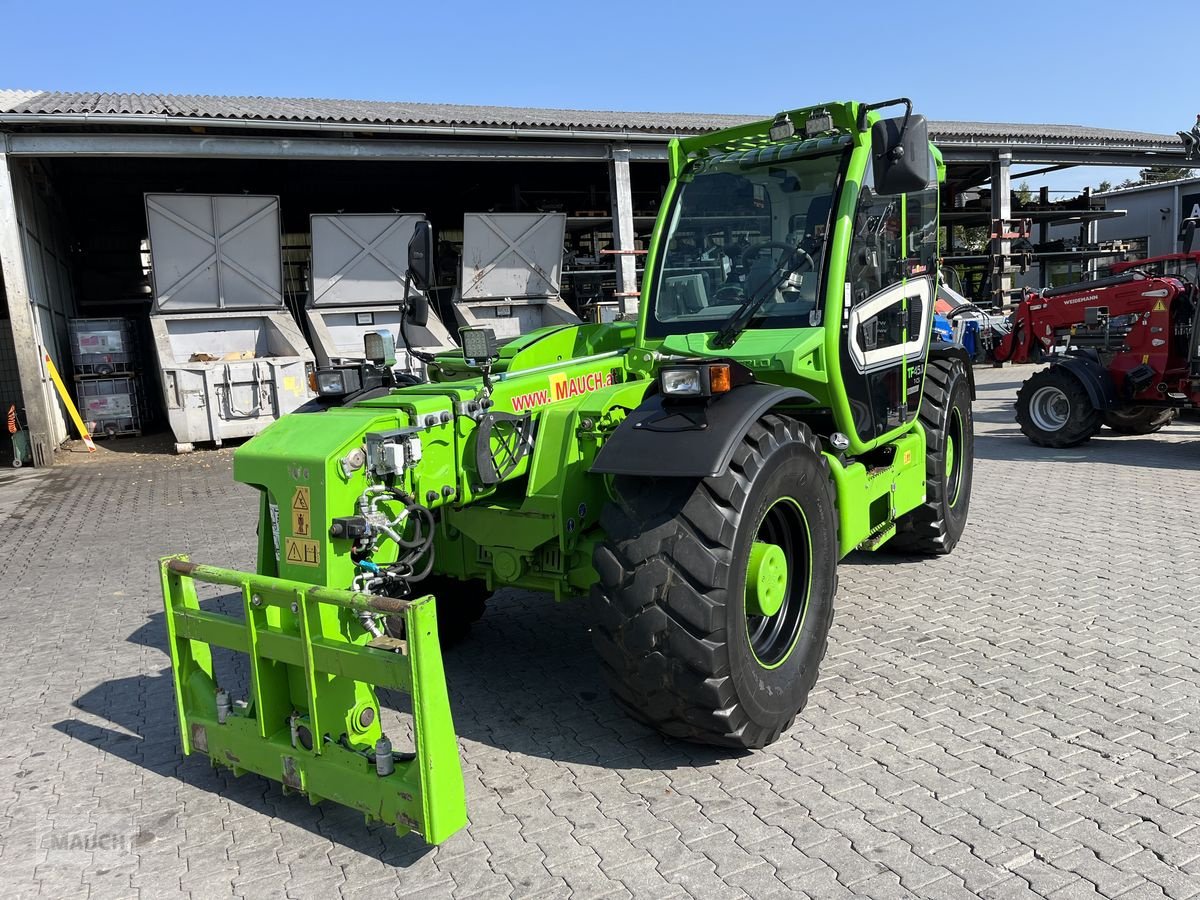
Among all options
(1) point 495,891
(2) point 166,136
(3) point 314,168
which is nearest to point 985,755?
(1) point 495,891

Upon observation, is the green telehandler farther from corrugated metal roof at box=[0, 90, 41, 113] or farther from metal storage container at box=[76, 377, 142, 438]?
metal storage container at box=[76, 377, 142, 438]

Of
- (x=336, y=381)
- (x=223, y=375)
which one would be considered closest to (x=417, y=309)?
(x=336, y=381)

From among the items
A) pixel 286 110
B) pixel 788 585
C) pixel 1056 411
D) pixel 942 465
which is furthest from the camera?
pixel 286 110

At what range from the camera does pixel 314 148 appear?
13547 millimetres

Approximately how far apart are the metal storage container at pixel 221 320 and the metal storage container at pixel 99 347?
1024 millimetres

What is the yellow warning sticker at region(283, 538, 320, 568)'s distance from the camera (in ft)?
10.8

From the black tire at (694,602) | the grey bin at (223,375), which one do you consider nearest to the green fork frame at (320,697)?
the black tire at (694,602)

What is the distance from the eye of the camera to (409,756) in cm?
307

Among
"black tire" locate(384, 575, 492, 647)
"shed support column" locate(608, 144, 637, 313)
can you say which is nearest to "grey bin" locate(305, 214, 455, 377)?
"shed support column" locate(608, 144, 637, 313)

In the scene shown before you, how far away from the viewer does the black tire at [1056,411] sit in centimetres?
1020

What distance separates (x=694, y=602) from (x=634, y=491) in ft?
1.59

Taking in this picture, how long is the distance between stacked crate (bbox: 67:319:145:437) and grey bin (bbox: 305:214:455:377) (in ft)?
9.20

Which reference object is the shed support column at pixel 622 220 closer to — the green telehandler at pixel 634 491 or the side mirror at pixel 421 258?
the green telehandler at pixel 634 491

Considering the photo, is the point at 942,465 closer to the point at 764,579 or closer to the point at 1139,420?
the point at 764,579
